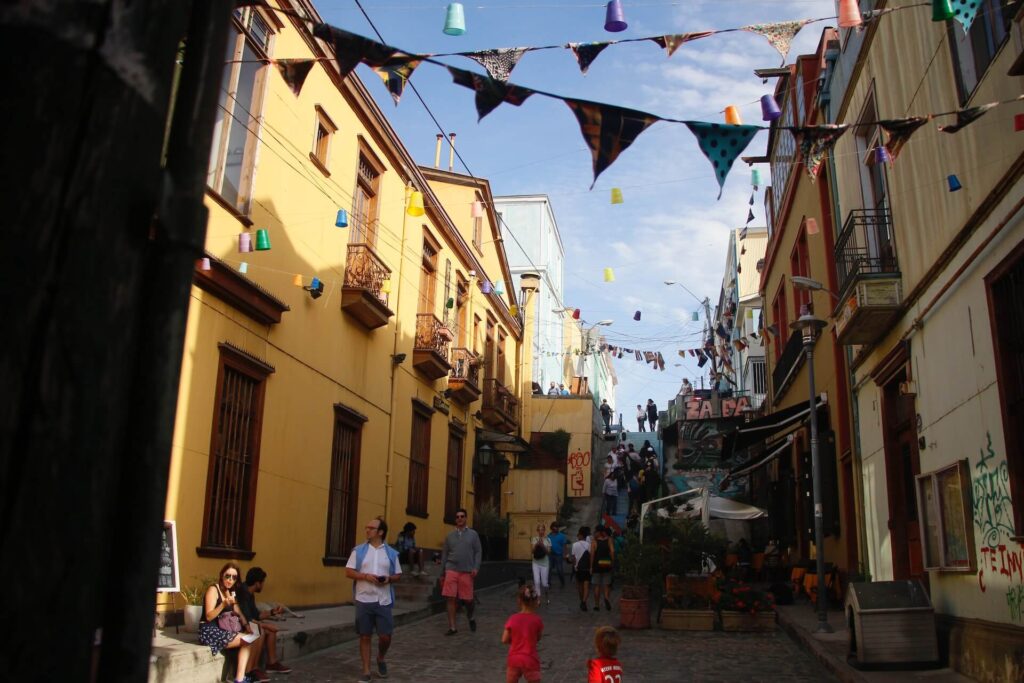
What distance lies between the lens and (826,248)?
17.7 m

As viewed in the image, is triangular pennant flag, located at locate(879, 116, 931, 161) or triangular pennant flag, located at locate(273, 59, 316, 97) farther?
triangular pennant flag, located at locate(273, 59, 316, 97)

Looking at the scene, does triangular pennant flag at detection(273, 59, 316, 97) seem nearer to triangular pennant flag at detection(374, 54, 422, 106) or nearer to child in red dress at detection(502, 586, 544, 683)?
triangular pennant flag at detection(374, 54, 422, 106)

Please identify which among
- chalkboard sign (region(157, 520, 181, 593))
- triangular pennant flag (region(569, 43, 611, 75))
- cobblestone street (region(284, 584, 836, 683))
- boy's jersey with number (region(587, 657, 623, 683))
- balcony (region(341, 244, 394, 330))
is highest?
balcony (region(341, 244, 394, 330))

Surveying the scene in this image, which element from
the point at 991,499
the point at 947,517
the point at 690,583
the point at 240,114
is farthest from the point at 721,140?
the point at 690,583

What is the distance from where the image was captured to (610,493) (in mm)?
30750

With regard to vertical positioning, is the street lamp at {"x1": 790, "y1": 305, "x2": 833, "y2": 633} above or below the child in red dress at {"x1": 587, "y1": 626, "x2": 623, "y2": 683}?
above

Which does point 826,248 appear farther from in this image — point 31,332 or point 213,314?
point 31,332

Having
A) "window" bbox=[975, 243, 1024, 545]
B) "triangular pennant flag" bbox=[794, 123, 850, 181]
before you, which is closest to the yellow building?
"triangular pennant flag" bbox=[794, 123, 850, 181]

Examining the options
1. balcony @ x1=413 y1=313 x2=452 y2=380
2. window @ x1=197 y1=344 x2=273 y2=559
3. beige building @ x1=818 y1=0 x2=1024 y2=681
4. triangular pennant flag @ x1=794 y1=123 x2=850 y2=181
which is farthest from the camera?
balcony @ x1=413 y1=313 x2=452 y2=380

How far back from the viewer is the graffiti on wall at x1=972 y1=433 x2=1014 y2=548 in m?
8.45

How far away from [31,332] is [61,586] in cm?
38

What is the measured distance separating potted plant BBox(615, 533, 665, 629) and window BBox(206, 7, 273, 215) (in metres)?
8.25

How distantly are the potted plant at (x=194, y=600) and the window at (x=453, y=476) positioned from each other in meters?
12.6

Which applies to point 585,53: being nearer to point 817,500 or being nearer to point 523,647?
point 523,647
